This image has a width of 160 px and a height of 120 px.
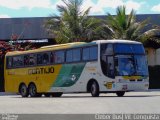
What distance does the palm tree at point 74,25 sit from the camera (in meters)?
43.8

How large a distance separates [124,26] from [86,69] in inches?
668

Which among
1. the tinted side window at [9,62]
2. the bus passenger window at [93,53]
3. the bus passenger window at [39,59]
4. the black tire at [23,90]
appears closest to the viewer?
the bus passenger window at [93,53]

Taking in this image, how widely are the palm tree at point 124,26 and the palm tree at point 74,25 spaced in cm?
110

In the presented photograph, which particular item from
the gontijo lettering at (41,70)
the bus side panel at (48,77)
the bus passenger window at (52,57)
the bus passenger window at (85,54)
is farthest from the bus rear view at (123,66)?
the gontijo lettering at (41,70)

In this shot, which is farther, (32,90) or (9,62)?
(9,62)

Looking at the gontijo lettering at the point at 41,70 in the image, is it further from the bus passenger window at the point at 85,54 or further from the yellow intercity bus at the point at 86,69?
the bus passenger window at the point at 85,54

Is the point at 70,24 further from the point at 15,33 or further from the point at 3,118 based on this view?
the point at 3,118

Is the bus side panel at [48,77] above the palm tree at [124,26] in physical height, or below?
below

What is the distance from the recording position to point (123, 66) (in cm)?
2667

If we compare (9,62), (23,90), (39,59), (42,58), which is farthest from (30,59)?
(9,62)

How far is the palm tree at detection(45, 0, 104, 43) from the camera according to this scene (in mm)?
43781

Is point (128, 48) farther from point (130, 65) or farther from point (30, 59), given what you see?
point (30, 59)

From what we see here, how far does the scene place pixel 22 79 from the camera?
33.1m

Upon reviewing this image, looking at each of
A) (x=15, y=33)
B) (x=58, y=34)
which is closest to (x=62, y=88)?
(x=58, y=34)
